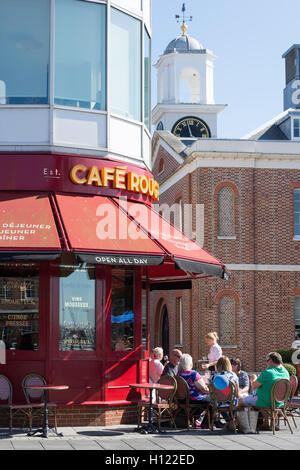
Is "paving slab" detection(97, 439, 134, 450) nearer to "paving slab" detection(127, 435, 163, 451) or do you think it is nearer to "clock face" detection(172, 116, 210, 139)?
"paving slab" detection(127, 435, 163, 451)

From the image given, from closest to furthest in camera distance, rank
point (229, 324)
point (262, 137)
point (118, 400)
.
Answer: point (118, 400), point (229, 324), point (262, 137)

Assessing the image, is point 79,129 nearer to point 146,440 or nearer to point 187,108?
point 146,440

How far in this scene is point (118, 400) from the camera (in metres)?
14.5

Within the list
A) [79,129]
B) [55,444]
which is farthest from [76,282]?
[55,444]

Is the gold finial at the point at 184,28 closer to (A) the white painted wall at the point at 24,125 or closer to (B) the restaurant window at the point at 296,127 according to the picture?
(B) the restaurant window at the point at 296,127

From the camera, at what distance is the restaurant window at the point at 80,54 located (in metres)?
15.1

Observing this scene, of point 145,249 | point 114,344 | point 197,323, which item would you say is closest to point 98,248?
point 145,249

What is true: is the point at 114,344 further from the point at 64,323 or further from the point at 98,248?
the point at 98,248

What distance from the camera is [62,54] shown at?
49.8 ft

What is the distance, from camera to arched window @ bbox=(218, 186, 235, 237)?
31797 mm

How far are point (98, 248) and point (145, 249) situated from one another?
0.96m

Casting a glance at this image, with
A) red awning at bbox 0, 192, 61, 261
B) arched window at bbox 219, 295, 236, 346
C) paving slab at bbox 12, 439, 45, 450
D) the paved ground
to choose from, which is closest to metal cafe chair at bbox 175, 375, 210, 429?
the paved ground

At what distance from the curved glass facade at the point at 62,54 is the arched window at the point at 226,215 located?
642 inches
